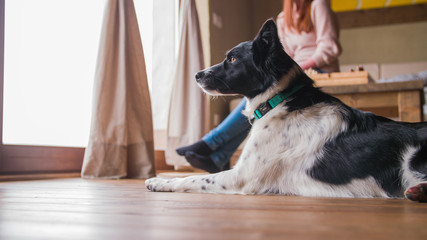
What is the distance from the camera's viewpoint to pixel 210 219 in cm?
90

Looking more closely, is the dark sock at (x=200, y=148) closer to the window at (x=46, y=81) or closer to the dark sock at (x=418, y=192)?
the window at (x=46, y=81)

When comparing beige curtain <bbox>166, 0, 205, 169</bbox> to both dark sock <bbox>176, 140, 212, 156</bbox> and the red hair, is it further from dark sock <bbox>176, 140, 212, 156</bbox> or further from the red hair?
dark sock <bbox>176, 140, 212, 156</bbox>

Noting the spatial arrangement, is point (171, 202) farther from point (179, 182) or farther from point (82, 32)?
point (82, 32)

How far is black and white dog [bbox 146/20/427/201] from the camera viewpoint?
4.43ft

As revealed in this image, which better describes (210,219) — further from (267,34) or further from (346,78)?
(346,78)

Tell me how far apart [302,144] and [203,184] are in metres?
0.43

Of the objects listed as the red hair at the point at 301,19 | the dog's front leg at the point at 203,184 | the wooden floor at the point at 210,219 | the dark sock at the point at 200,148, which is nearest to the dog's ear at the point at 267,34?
the dog's front leg at the point at 203,184

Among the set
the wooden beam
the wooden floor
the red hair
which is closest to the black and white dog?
the wooden floor

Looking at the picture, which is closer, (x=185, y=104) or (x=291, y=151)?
(x=291, y=151)

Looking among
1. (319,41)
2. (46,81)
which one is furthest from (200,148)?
(319,41)

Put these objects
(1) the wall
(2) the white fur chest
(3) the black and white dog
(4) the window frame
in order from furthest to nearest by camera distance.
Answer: (1) the wall → (4) the window frame → (2) the white fur chest → (3) the black and white dog

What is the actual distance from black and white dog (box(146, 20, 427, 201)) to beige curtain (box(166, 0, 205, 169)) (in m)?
1.91

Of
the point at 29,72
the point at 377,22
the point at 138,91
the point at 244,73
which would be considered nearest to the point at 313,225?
the point at 244,73

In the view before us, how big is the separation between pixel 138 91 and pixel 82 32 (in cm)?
65
